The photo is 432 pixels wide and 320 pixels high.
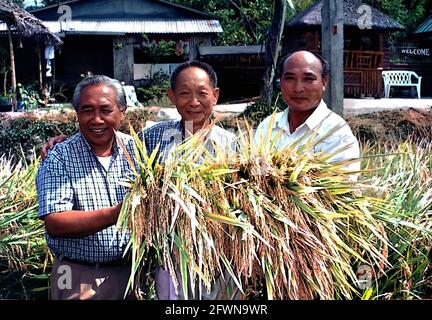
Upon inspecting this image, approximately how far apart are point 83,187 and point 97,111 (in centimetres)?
28

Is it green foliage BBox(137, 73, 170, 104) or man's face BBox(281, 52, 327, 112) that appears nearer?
man's face BBox(281, 52, 327, 112)

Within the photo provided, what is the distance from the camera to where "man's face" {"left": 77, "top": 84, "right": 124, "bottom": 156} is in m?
2.04

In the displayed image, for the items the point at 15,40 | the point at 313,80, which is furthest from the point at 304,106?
the point at 15,40

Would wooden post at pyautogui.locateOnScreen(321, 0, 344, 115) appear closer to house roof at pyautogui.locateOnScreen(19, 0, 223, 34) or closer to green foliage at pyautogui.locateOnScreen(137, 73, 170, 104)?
green foliage at pyautogui.locateOnScreen(137, 73, 170, 104)

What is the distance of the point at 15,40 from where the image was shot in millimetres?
16641

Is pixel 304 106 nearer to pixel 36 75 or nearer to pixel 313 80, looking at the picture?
pixel 313 80

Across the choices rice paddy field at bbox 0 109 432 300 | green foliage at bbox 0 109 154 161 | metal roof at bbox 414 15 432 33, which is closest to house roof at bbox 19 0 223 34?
metal roof at bbox 414 15 432 33

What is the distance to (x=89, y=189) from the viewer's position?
80.7 inches

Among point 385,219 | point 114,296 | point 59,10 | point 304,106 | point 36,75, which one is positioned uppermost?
point 59,10

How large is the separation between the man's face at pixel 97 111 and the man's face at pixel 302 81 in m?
0.77

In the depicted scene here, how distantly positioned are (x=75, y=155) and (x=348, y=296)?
110 cm

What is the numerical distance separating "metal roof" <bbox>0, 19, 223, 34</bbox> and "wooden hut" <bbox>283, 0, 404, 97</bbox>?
2.89m

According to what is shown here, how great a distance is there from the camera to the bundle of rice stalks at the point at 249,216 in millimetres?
1703

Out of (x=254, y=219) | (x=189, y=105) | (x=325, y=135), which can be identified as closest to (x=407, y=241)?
(x=325, y=135)
